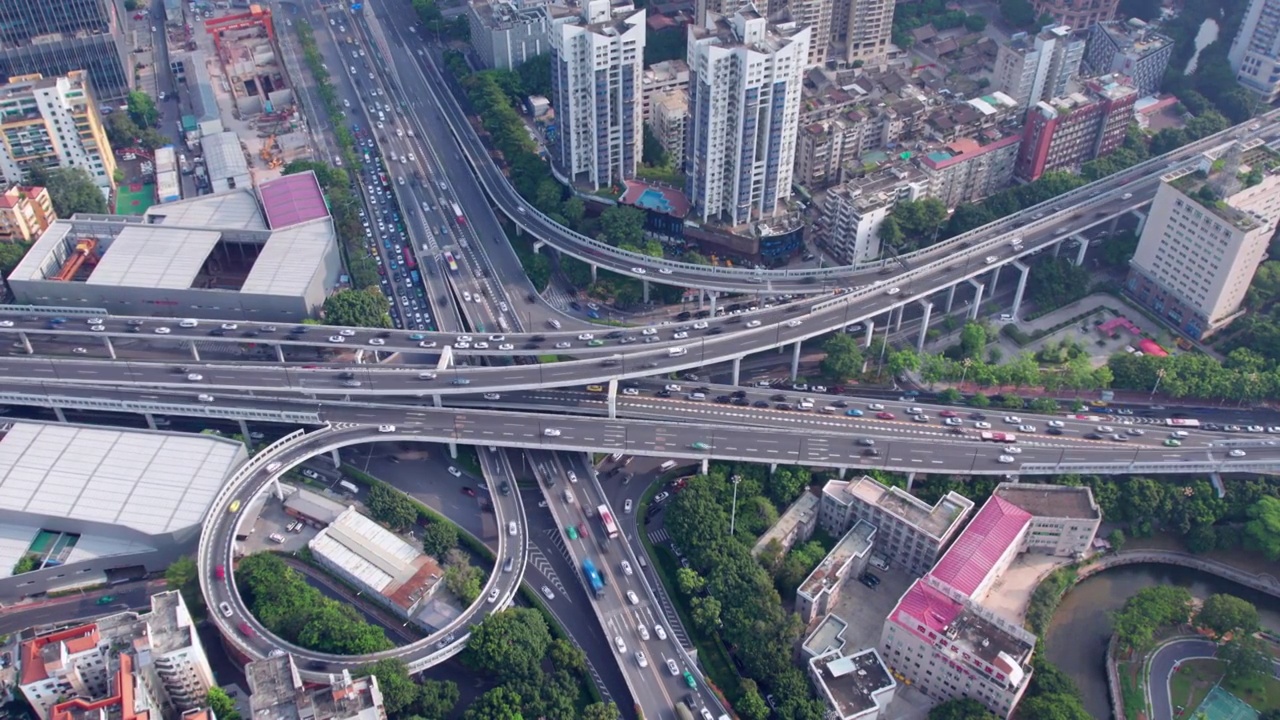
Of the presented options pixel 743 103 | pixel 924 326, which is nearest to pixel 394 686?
pixel 924 326

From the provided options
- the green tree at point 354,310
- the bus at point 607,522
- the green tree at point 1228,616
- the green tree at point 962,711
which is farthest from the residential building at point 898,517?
the green tree at point 354,310

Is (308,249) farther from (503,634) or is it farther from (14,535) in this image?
(503,634)

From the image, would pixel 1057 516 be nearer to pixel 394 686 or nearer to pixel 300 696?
pixel 394 686

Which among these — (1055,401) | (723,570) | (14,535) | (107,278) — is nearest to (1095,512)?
(1055,401)

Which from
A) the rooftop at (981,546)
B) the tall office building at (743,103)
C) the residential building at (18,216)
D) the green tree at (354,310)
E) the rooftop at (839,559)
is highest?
the tall office building at (743,103)

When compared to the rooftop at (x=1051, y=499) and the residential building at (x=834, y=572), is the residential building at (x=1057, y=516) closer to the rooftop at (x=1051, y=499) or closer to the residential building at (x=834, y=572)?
the rooftop at (x=1051, y=499)

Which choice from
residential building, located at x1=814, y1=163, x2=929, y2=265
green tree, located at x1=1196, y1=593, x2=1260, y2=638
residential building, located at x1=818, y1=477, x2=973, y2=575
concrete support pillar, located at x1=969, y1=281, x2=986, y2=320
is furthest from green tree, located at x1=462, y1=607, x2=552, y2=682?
concrete support pillar, located at x1=969, y1=281, x2=986, y2=320
